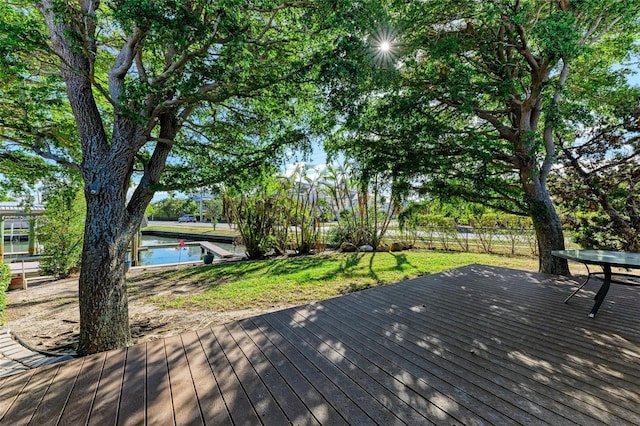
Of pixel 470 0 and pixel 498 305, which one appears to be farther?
pixel 470 0

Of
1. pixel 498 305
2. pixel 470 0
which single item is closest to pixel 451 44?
pixel 470 0

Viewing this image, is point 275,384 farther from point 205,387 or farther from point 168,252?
point 168,252

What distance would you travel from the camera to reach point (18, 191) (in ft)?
16.3

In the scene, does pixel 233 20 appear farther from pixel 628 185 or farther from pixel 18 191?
pixel 628 185

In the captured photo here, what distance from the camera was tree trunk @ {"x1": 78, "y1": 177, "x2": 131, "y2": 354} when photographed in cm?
294

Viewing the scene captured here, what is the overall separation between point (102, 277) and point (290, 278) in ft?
12.6

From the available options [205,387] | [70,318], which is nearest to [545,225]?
[205,387]

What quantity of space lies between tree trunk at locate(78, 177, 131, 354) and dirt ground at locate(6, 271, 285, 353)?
1.53 ft

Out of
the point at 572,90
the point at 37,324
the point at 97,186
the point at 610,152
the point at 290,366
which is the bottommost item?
the point at 37,324

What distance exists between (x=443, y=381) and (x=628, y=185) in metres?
6.64

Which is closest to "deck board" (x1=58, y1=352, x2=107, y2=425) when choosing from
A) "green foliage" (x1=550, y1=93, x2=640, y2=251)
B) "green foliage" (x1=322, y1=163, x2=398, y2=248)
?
"green foliage" (x1=550, y1=93, x2=640, y2=251)

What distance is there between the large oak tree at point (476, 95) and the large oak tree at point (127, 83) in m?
1.15

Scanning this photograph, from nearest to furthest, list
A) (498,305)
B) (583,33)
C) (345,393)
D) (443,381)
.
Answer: (345,393)
(443,381)
(498,305)
(583,33)

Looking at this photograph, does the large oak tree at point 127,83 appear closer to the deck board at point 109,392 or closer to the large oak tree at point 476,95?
the deck board at point 109,392
